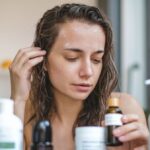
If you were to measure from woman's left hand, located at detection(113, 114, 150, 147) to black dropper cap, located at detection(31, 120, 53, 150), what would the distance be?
0.13 meters

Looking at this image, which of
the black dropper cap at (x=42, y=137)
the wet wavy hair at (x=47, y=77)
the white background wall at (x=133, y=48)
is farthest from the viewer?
the white background wall at (x=133, y=48)

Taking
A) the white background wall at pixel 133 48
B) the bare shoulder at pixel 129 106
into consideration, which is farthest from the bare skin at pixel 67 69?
the white background wall at pixel 133 48

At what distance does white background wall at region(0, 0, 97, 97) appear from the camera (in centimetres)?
195

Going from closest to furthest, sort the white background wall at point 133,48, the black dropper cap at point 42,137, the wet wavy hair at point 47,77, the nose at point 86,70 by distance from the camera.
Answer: the black dropper cap at point 42,137
the nose at point 86,70
the wet wavy hair at point 47,77
the white background wall at point 133,48

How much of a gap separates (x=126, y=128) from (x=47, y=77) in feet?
1.45

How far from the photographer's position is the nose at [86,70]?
847 millimetres

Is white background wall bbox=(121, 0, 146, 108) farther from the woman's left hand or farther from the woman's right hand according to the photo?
the woman's left hand

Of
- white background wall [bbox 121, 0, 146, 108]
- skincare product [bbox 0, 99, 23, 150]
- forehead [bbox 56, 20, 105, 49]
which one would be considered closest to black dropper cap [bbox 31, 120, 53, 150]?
skincare product [bbox 0, 99, 23, 150]

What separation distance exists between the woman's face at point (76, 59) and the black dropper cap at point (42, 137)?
29cm

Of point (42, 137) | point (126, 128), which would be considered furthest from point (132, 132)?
point (42, 137)

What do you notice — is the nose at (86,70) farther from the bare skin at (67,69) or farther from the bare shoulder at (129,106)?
the bare shoulder at (129,106)

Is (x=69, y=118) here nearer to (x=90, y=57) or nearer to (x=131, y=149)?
(x=90, y=57)

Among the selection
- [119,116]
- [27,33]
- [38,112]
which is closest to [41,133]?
[119,116]

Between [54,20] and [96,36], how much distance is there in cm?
17
